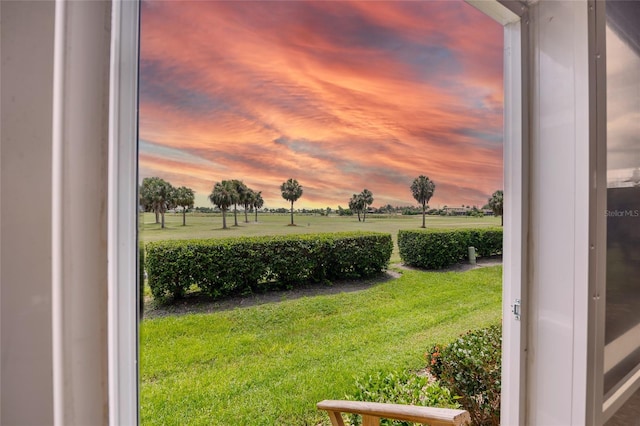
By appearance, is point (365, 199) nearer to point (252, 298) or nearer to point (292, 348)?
point (252, 298)

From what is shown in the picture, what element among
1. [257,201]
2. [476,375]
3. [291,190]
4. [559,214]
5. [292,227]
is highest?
[291,190]

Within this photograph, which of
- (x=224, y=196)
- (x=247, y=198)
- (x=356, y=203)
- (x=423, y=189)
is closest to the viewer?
(x=224, y=196)

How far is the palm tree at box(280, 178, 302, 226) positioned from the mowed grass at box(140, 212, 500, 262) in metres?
0.19

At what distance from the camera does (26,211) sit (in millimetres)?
318

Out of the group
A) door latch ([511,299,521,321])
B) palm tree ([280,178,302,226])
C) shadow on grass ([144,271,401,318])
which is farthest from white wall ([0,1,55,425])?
palm tree ([280,178,302,226])

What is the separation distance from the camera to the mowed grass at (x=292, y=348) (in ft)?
7.97

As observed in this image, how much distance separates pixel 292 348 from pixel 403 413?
2393 millimetres

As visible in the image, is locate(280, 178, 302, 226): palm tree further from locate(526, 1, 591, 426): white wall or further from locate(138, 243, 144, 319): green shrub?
locate(138, 243, 144, 319): green shrub

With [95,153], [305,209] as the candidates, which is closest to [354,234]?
[305,209]

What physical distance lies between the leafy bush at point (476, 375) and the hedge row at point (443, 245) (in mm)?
2192

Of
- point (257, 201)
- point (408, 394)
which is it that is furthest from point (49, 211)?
point (257, 201)

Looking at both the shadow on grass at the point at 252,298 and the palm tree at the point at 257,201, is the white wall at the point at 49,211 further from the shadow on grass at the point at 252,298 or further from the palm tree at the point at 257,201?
the palm tree at the point at 257,201

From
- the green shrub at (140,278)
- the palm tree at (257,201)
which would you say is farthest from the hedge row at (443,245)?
the green shrub at (140,278)

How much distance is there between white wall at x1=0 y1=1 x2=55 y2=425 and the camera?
1.02ft
